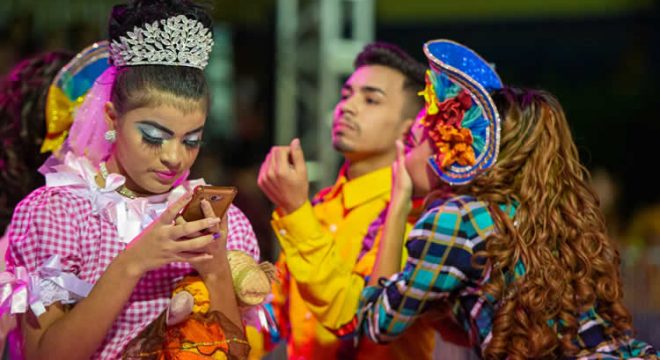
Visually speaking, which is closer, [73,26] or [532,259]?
[532,259]

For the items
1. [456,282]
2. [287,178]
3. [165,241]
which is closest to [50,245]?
[165,241]

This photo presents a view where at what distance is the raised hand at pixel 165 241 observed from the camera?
2457mm

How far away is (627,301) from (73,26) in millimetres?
4238

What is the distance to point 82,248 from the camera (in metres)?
2.63

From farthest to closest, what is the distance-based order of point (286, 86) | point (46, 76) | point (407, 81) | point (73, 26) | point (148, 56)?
point (73, 26) → point (286, 86) → point (407, 81) → point (46, 76) → point (148, 56)

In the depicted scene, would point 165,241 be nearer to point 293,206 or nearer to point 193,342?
point 193,342

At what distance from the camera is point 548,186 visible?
3168mm

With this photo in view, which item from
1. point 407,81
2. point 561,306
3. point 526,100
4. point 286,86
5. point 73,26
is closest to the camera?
point 561,306

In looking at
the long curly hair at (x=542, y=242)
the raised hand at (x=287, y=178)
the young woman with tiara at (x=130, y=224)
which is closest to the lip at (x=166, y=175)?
the young woman with tiara at (x=130, y=224)

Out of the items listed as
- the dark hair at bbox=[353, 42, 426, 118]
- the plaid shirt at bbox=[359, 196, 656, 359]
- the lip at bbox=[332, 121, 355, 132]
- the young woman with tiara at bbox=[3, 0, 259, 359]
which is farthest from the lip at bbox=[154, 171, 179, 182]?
the dark hair at bbox=[353, 42, 426, 118]

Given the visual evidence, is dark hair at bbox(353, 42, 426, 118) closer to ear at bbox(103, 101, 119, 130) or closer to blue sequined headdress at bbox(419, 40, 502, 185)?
blue sequined headdress at bbox(419, 40, 502, 185)

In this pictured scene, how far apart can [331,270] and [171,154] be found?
36.7 inches

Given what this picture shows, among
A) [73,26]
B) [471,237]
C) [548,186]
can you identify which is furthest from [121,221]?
[73,26]

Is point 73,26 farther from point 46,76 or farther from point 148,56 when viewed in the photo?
point 148,56
